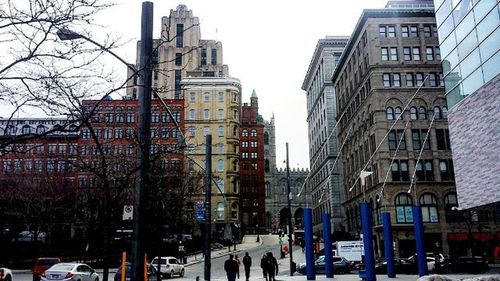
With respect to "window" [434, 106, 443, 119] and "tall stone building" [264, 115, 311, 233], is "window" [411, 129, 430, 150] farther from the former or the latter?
"tall stone building" [264, 115, 311, 233]

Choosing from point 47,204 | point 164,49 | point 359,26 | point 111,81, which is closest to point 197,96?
point 164,49

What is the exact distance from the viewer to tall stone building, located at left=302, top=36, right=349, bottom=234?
84.0m

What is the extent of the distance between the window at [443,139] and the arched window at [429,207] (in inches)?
239

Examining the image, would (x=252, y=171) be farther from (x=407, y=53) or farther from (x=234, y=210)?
(x=407, y=53)

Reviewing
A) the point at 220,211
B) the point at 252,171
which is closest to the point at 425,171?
the point at 220,211

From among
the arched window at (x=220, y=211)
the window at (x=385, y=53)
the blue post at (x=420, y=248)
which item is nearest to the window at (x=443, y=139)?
the window at (x=385, y=53)

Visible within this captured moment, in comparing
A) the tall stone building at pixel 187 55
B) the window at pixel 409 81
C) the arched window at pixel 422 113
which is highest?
the tall stone building at pixel 187 55

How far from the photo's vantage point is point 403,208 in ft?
186

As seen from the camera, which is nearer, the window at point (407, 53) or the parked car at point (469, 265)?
the parked car at point (469, 265)

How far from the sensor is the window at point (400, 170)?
5769 centimetres

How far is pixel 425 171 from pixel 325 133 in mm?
34604

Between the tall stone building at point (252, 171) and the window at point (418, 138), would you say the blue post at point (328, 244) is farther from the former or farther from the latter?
the tall stone building at point (252, 171)

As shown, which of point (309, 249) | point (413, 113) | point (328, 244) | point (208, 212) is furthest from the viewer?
point (413, 113)

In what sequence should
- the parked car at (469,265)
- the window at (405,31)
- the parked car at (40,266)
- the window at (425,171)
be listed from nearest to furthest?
the parked car at (40,266)
the parked car at (469,265)
the window at (425,171)
the window at (405,31)
